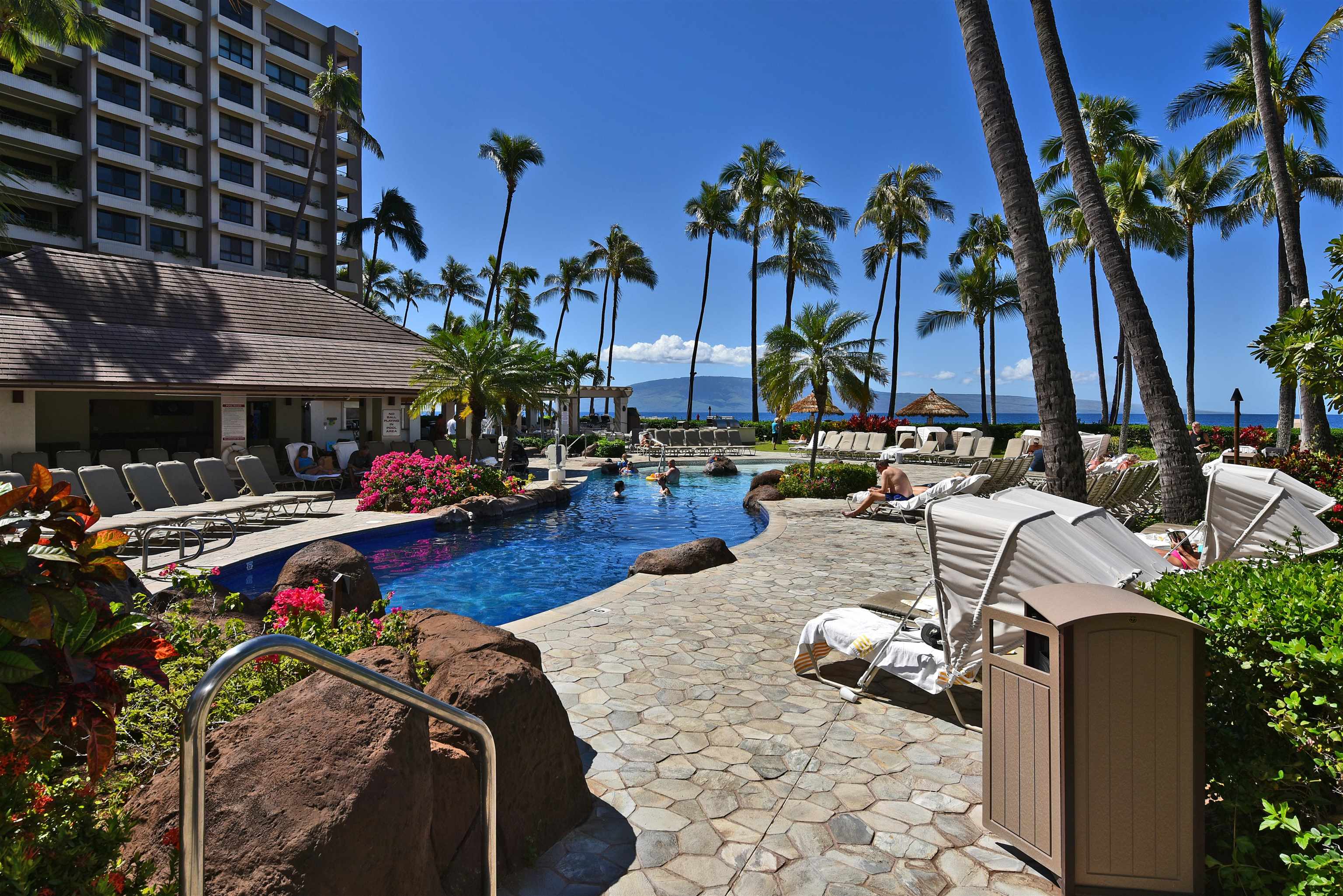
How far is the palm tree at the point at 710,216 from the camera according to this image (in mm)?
43438

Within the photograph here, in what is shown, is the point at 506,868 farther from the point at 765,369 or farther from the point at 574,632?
the point at 765,369

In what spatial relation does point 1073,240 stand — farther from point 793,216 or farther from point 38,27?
point 38,27

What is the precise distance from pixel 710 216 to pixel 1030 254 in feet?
123

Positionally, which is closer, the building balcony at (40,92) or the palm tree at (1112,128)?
the palm tree at (1112,128)

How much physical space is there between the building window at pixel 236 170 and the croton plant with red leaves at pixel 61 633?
53.5 meters

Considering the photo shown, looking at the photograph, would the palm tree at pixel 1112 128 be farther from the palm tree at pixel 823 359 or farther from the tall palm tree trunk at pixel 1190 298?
the palm tree at pixel 823 359

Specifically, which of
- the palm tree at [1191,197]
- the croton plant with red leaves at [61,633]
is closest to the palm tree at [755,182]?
the palm tree at [1191,197]

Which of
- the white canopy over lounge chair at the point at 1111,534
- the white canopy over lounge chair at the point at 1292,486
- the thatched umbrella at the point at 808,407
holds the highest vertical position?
the thatched umbrella at the point at 808,407

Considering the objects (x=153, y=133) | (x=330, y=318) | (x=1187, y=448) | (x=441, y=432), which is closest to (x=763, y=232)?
(x=441, y=432)

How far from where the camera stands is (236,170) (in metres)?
46.1

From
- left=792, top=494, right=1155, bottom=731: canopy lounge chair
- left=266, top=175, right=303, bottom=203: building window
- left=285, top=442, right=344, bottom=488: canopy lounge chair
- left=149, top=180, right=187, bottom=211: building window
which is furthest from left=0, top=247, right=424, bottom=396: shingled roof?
left=266, top=175, right=303, bottom=203: building window

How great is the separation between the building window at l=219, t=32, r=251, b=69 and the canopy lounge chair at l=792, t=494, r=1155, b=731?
5643 centimetres

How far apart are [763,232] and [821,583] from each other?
34.7m

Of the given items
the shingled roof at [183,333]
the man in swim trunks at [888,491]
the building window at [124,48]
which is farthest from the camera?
the building window at [124,48]
